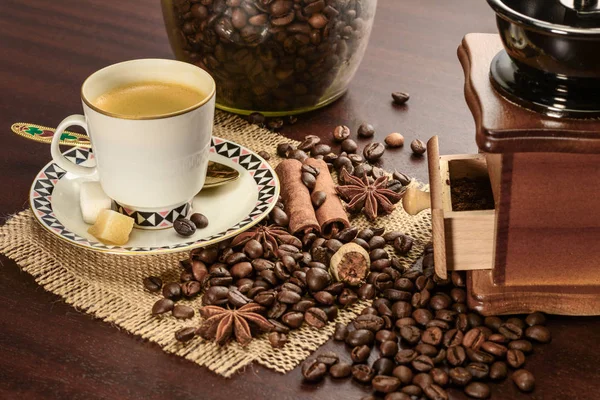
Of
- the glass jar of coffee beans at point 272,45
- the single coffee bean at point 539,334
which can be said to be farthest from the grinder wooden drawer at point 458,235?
the glass jar of coffee beans at point 272,45

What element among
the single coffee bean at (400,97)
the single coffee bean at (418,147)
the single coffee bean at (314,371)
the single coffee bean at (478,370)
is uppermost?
the single coffee bean at (314,371)

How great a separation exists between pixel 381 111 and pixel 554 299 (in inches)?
26.3

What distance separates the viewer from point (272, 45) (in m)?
1.55

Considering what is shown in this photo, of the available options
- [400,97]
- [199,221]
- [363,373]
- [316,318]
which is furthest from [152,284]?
[400,97]

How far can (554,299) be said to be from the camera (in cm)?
120

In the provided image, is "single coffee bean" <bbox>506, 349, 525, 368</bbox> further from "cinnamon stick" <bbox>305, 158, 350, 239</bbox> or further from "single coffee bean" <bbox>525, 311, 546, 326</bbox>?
"cinnamon stick" <bbox>305, 158, 350, 239</bbox>

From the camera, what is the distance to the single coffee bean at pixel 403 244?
1.34 metres

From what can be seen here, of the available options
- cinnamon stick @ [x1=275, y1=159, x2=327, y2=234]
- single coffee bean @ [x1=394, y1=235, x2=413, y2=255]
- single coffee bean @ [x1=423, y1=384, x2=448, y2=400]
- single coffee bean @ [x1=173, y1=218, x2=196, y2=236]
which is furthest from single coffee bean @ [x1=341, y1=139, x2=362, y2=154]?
single coffee bean @ [x1=423, y1=384, x2=448, y2=400]

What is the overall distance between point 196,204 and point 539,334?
576 mm

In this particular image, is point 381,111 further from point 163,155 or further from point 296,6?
point 163,155

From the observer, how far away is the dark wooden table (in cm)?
108

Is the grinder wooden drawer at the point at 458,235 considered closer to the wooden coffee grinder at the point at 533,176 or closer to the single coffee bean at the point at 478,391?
the wooden coffee grinder at the point at 533,176

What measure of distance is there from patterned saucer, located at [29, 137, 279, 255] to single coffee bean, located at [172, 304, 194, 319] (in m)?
0.09

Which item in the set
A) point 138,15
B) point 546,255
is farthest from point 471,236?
point 138,15
